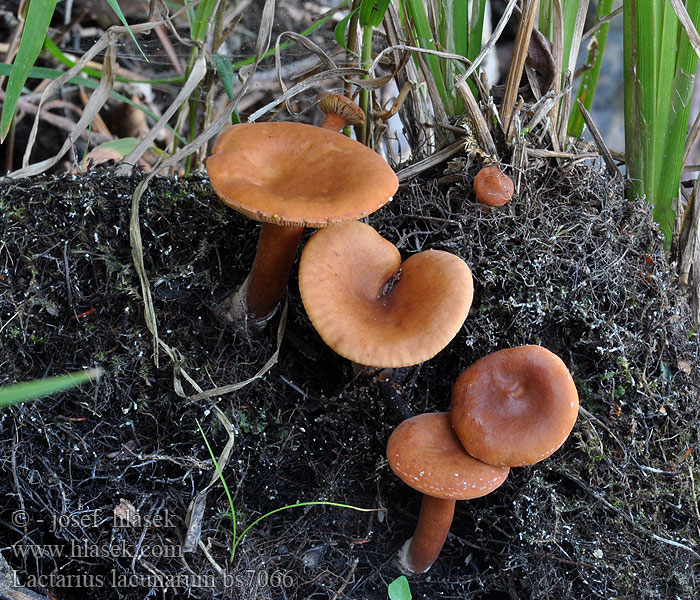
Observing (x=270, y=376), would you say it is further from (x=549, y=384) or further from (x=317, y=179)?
(x=549, y=384)

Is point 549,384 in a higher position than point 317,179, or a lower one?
lower

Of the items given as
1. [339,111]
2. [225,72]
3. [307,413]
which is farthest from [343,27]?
[307,413]

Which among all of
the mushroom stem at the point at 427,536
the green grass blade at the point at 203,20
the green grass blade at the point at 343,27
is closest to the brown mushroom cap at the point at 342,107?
the green grass blade at the point at 343,27

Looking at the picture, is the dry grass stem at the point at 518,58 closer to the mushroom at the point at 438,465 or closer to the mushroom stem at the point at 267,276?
the mushroom stem at the point at 267,276

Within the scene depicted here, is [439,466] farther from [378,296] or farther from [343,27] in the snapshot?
[343,27]

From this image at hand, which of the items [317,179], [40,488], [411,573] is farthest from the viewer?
[411,573]

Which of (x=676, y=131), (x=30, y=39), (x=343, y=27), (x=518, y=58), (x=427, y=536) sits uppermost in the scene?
(x=30, y=39)

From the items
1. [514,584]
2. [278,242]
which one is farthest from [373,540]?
[278,242]

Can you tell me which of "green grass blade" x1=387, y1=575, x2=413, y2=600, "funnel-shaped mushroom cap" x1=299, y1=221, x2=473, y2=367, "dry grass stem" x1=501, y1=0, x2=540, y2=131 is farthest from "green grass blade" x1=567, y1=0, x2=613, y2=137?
"green grass blade" x1=387, y1=575, x2=413, y2=600
